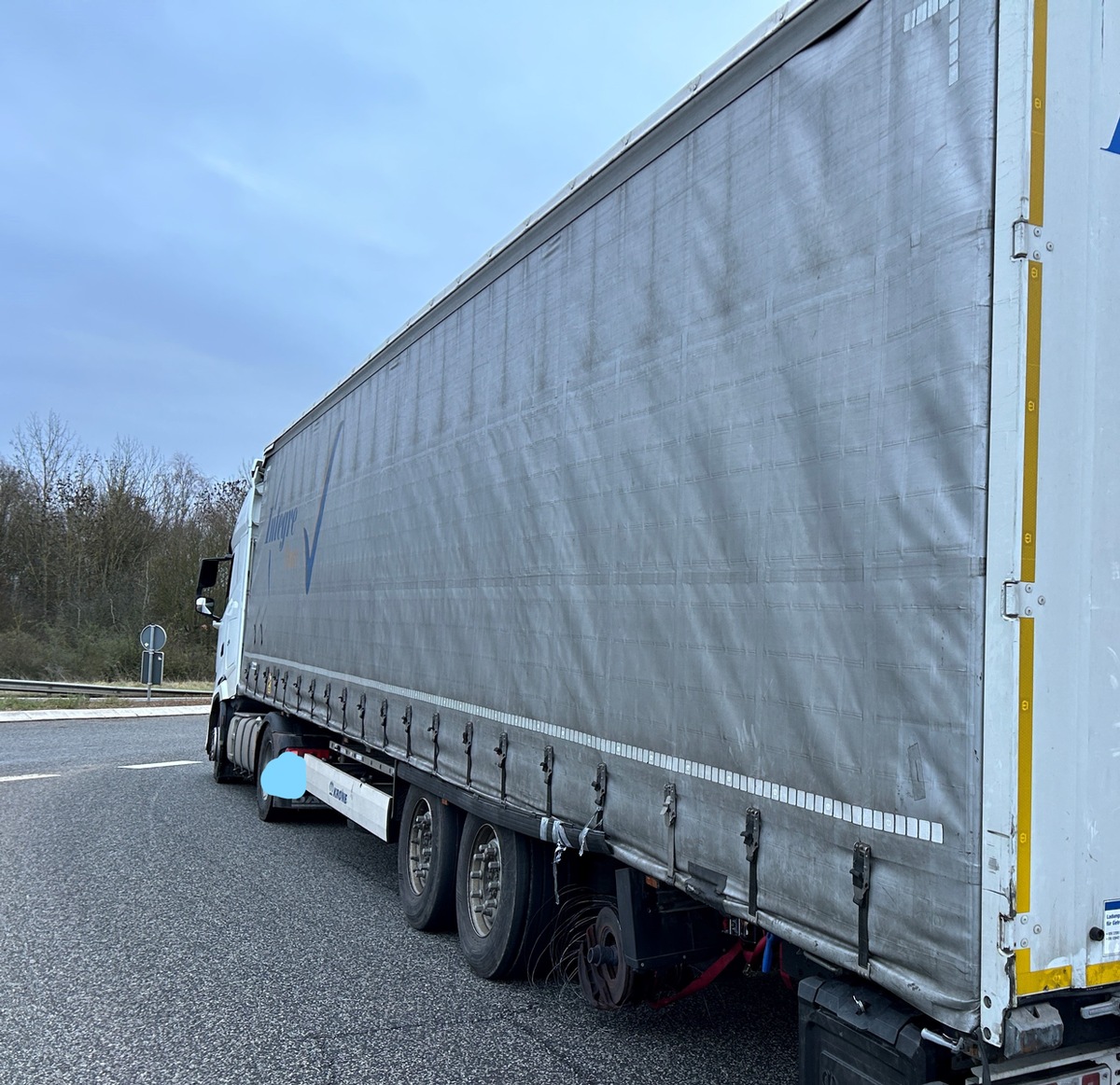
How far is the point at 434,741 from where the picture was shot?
19.1 feet

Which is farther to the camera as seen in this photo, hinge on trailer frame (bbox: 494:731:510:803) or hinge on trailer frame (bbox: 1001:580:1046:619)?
hinge on trailer frame (bbox: 494:731:510:803)

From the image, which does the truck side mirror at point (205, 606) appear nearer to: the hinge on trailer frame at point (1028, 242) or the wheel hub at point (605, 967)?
the wheel hub at point (605, 967)

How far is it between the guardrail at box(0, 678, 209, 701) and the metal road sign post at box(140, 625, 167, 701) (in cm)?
152

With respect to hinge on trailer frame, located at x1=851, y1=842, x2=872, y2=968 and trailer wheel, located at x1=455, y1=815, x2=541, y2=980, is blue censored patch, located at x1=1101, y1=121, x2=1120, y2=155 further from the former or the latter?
trailer wheel, located at x1=455, y1=815, x2=541, y2=980

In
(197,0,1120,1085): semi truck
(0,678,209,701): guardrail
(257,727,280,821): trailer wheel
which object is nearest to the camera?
(197,0,1120,1085): semi truck

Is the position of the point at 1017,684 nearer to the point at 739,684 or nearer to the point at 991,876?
the point at 991,876

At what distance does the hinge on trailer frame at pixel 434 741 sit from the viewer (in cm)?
577

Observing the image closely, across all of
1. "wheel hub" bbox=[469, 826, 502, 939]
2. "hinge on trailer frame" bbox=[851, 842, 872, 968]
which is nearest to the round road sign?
"wheel hub" bbox=[469, 826, 502, 939]

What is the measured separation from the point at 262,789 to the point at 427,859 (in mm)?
4154

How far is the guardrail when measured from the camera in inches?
1056

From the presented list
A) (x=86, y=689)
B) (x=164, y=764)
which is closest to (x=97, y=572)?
(x=86, y=689)

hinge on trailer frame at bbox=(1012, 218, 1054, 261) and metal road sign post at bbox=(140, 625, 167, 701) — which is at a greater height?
hinge on trailer frame at bbox=(1012, 218, 1054, 261)

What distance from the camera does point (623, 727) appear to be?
12.8 feet

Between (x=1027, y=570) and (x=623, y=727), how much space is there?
1883mm
